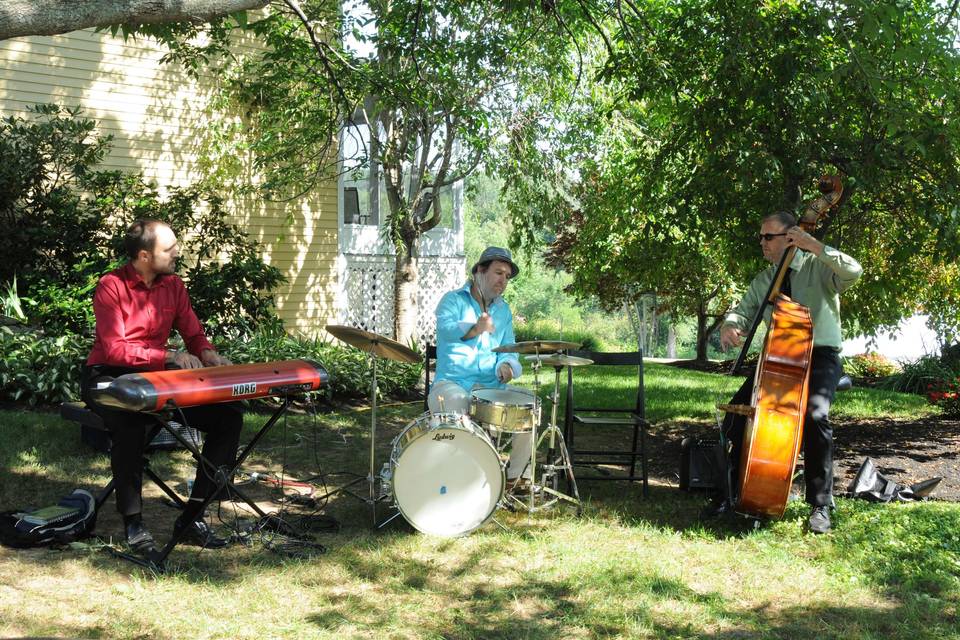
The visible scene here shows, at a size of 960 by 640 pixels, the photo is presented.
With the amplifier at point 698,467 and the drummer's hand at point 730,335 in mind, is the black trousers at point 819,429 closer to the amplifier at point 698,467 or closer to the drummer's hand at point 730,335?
the amplifier at point 698,467

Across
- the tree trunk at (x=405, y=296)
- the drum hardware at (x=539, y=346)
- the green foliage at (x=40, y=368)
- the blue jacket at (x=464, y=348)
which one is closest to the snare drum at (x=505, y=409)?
the drum hardware at (x=539, y=346)

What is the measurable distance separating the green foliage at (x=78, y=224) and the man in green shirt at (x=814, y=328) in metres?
6.70

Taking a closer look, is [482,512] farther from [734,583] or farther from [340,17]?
[340,17]

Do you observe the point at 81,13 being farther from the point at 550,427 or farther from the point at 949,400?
the point at 949,400

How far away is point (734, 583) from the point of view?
439 centimetres

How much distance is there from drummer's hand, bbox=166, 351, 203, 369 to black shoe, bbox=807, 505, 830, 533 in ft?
11.3

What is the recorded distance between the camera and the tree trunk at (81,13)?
13.4 feet

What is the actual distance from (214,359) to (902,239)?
5.07m

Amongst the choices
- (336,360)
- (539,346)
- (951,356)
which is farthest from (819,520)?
(951,356)

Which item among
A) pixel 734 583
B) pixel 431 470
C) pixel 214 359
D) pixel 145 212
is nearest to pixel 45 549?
pixel 214 359

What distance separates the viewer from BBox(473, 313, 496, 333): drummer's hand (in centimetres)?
Result: 545

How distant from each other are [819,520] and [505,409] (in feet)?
6.09

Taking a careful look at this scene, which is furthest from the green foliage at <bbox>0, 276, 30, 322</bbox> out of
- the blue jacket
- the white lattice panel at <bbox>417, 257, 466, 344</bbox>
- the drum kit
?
the white lattice panel at <bbox>417, 257, 466, 344</bbox>

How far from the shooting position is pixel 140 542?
180 inches
